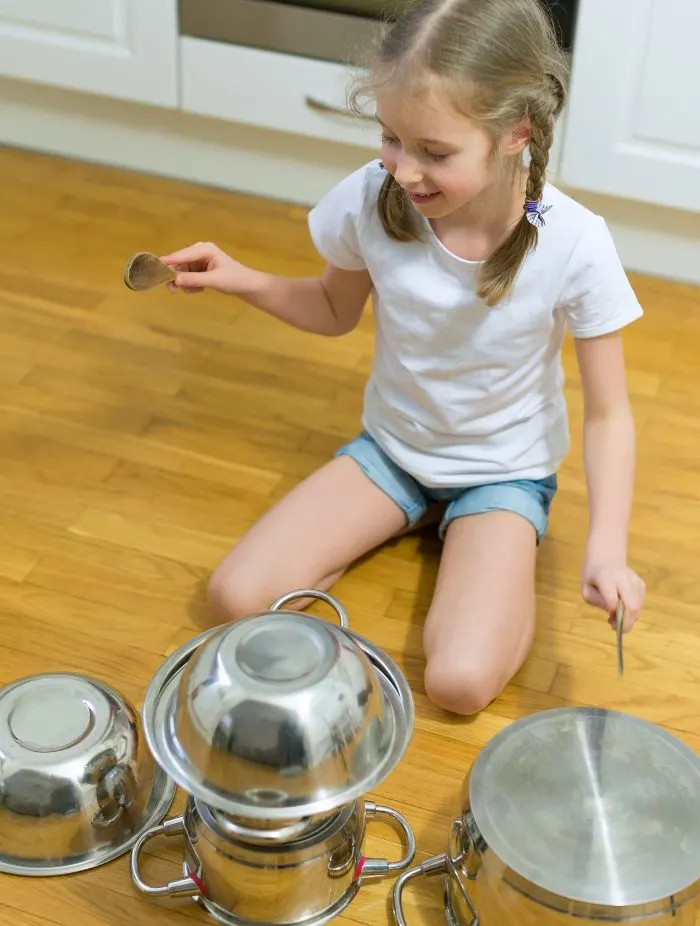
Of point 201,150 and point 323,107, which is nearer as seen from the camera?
A: point 323,107

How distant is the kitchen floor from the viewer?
44.6 inches

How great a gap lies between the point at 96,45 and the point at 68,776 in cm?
A: 134

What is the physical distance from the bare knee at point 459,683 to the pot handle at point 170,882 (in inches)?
10.6

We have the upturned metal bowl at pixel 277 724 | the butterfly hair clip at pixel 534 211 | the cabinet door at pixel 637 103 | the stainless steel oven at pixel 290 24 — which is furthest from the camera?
the stainless steel oven at pixel 290 24

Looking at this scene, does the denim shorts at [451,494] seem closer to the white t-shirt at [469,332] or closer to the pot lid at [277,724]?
the white t-shirt at [469,332]

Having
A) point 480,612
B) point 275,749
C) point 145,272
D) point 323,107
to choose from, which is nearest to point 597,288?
point 480,612

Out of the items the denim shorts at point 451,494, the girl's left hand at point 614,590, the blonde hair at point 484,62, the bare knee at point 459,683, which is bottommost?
the bare knee at point 459,683

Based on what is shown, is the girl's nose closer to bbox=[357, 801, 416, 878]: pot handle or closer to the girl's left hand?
the girl's left hand

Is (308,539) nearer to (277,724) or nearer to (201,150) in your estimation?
(277,724)

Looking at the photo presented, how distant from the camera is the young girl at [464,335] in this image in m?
0.97

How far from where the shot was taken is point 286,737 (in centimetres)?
81

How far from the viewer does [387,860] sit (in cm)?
102

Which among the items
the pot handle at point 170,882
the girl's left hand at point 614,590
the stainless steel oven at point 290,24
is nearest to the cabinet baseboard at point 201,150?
the stainless steel oven at point 290,24

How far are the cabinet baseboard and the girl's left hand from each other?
3.10 feet
